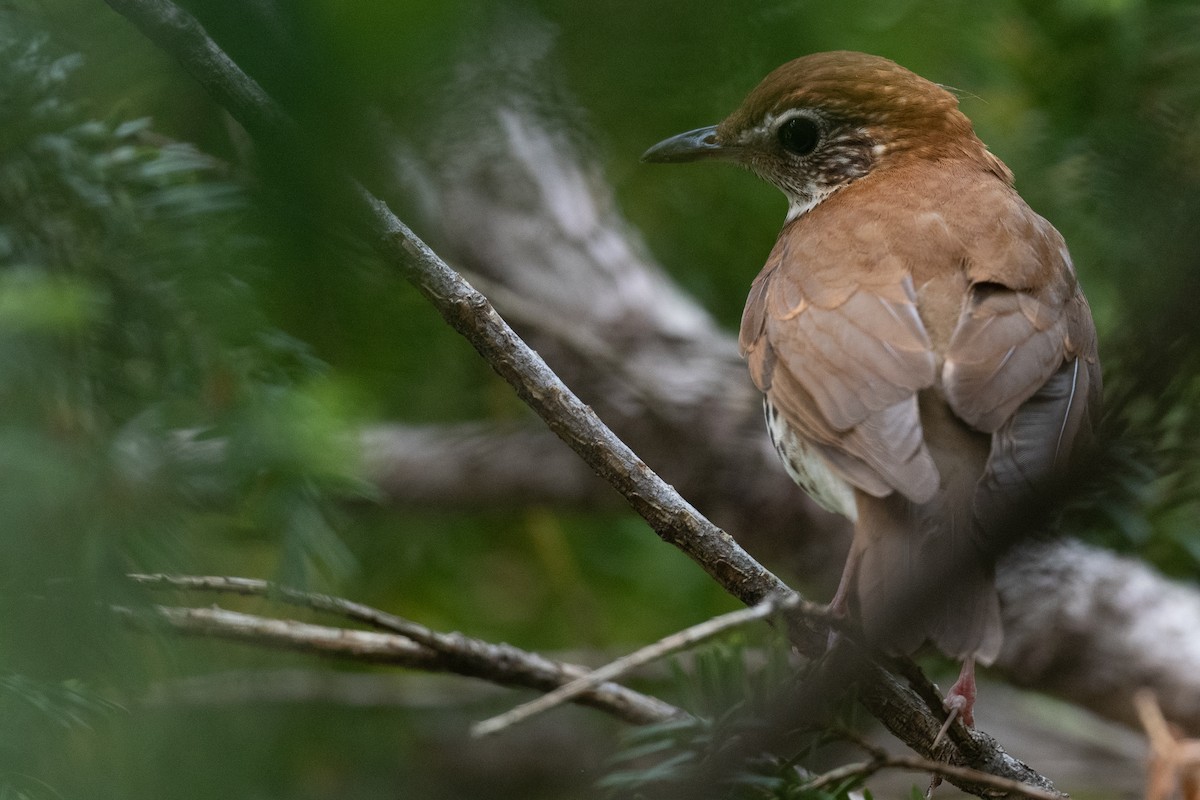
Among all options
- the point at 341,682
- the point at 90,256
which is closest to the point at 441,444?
the point at 341,682

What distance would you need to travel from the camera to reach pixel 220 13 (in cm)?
88

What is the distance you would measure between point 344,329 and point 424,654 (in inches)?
49.8

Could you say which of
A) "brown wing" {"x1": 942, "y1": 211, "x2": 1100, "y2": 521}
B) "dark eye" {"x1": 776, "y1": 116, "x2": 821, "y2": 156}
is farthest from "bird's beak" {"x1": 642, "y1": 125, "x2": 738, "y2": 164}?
"brown wing" {"x1": 942, "y1": 211, "x2": 1100, "y2": 521}

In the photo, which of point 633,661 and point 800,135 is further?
point 800,135

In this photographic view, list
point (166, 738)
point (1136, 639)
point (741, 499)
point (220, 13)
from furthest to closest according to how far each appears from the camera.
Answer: point (741, 499), point (1136, 639), point (166, 738), point (220, 13)

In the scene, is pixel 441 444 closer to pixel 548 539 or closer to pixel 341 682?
pixel 548 539

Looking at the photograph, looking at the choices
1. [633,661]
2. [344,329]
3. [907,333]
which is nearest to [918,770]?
[633,661]

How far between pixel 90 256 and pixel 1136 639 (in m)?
3.15

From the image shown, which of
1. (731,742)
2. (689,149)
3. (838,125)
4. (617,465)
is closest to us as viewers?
(731,742)

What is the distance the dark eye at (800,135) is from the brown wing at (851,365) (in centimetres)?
63

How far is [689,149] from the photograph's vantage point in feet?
Answer: 11.1

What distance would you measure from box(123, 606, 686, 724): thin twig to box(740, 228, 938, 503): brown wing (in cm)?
67

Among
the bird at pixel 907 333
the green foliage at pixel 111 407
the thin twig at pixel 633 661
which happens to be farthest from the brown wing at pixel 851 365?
the green foliage at pixel 111 407

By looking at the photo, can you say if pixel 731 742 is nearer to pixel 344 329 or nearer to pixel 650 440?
pixel 344 329
